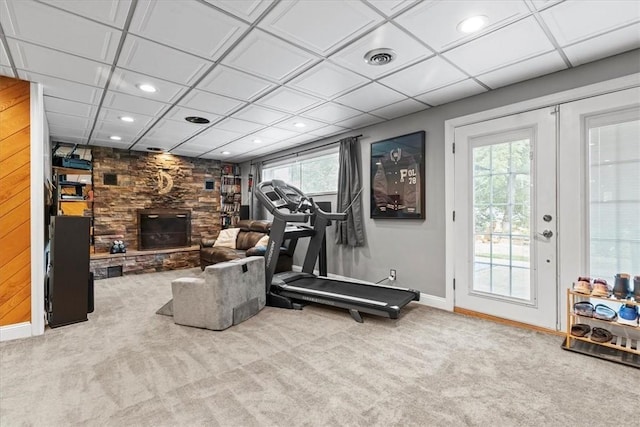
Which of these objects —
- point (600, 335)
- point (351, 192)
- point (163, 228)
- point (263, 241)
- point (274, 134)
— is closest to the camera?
point (600, 335)

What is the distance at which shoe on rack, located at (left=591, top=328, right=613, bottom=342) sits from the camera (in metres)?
2.46

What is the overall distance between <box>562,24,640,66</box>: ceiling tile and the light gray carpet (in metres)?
2.41

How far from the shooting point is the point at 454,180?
3604mm

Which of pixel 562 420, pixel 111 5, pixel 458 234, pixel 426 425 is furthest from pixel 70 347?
pixel 458 234

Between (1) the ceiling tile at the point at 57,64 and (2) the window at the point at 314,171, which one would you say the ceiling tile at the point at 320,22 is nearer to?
(1) the ceiling tile at the point at 57,64

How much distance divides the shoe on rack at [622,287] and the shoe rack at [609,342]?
2.2 inches

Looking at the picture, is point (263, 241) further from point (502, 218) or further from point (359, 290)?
point (502, 218)

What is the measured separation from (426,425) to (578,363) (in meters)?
1.52

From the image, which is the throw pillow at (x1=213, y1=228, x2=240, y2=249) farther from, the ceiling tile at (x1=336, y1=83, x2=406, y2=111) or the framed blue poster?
the ceiling tile at (x1=336, y1=83, x2=406, y2=111)

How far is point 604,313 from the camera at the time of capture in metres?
2.49

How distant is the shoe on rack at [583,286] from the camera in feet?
8.23

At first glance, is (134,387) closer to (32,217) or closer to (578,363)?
(32,217)

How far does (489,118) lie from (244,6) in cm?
266

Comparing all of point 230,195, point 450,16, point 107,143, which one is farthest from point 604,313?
point 107,143
